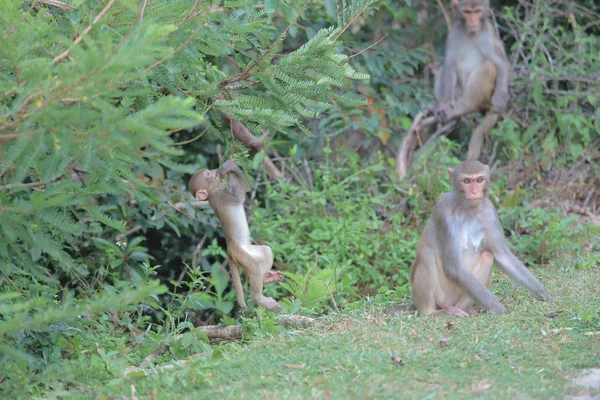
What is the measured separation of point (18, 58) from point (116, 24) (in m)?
0.84

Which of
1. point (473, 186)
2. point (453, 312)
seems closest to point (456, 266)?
point (453, 312)

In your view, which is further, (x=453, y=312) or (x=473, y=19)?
(x=473, y=19)

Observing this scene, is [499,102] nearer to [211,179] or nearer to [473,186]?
[473,186]

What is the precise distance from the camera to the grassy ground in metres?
4.42

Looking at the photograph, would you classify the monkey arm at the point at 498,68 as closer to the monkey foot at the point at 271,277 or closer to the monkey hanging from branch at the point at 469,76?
the monkey hanging from branch at the point at 469,76

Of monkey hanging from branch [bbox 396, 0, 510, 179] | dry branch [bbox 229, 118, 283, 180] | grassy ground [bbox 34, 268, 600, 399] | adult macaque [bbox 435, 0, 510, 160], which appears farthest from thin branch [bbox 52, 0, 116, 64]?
adult macaque [bbox 435, 0, 510, 160]

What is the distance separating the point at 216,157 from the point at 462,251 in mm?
4328

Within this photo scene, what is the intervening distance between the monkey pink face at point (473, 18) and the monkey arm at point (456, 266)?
4932 mm

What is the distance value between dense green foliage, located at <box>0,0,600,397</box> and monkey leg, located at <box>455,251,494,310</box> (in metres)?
0.64

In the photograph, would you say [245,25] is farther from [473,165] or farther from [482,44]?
Result: [482,44]

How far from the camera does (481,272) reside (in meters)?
6.45

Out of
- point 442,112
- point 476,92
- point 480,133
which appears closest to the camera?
point 480,133

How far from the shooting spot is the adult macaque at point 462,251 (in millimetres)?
6305

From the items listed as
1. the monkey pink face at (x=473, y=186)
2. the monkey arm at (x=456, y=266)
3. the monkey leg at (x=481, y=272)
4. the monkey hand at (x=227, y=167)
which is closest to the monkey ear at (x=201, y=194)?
the monkey hand at (x=227, y=167)
